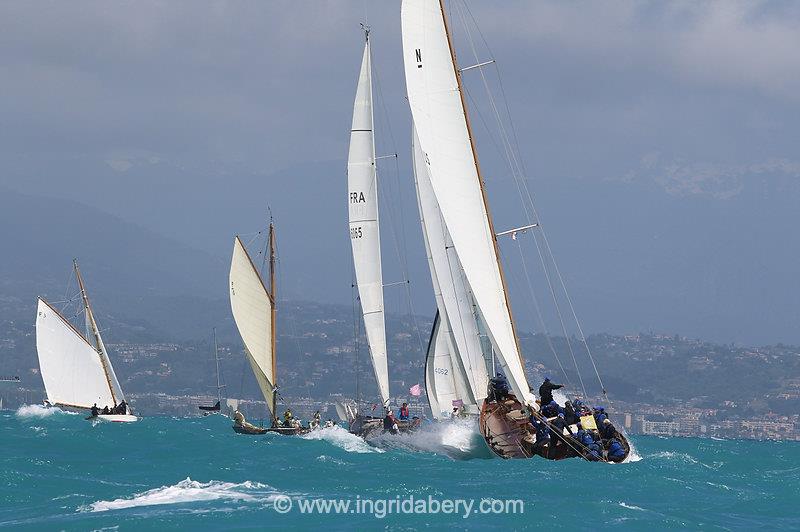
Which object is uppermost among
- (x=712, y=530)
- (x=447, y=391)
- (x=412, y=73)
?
(x=412, y=73)

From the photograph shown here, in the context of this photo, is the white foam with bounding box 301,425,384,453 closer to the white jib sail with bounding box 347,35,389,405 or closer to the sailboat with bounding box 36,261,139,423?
the white jib sail with bounding box 347,35,389,405

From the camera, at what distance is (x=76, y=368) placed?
337 feet

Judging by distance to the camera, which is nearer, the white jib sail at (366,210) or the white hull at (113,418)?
the white jib sail at (366,210)

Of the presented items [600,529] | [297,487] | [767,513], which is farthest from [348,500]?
[767,513]

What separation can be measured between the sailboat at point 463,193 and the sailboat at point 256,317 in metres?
33.8

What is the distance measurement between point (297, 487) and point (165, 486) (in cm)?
391

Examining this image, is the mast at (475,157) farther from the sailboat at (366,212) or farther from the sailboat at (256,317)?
the sailboat at (256,317)

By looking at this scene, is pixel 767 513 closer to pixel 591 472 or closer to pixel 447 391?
pixel 591 472

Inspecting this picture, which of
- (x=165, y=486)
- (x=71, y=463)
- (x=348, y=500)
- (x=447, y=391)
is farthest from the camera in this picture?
(x=447, y=391)

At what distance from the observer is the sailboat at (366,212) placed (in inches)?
2766

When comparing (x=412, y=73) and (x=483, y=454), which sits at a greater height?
(x=412, y=73)

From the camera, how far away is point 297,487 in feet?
139

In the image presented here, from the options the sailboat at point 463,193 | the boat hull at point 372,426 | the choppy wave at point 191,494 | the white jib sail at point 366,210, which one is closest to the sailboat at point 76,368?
the white jib sail at point 366,210

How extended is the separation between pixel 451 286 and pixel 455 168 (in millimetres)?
13803
